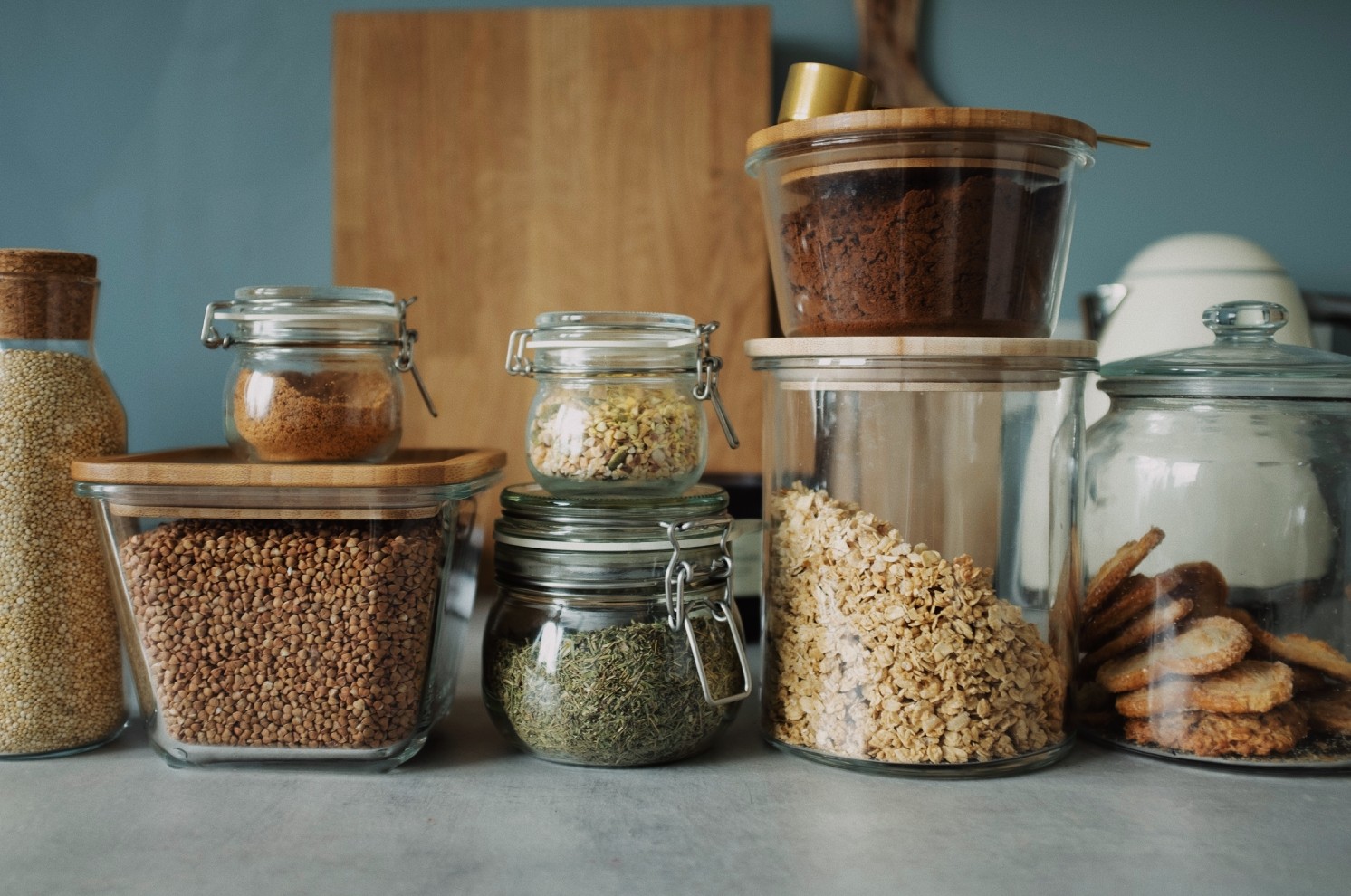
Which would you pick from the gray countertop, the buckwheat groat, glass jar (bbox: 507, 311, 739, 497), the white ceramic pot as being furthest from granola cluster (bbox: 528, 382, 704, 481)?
the white ceramic pot

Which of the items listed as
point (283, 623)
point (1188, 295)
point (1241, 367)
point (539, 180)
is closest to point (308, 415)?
point (283, 623)

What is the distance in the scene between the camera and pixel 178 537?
674 millimetres

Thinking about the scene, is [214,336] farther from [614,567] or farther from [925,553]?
[925,553]

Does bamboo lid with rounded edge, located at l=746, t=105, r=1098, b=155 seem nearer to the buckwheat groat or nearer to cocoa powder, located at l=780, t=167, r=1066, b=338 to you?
cocoa powder, located at l=780, t=167, r=1066, b=338

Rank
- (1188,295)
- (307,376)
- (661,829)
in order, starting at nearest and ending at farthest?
1. (661,829)
2. (307,376)
3. (1188,295)

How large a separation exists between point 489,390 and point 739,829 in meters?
0.90

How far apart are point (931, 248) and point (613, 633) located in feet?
1.06

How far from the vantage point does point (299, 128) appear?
4.80 ft

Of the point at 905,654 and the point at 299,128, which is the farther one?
the point at 299,128

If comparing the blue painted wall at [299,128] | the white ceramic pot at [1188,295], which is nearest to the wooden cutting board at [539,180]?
the blue painted wall at [299,128]

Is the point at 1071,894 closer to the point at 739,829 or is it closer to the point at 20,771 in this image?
the point at 739,829

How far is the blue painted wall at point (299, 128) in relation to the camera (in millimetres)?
1385

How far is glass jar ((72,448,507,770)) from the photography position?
663mm

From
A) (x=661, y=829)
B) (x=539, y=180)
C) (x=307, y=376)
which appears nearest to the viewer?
(x=661, y=829)
